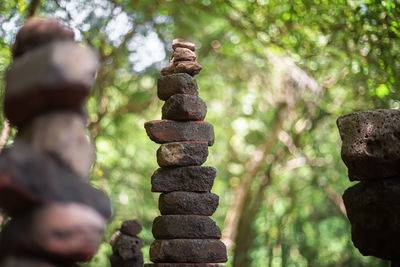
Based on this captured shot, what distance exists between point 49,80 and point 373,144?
3871 millimetres

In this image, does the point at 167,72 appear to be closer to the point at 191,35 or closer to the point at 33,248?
the point at 33,248

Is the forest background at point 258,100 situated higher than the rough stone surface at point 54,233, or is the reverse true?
the forest background at point 258,100

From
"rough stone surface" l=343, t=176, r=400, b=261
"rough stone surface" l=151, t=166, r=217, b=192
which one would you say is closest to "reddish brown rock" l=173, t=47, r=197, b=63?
"rough stone surface" l=151, t=166, r=217, b=192

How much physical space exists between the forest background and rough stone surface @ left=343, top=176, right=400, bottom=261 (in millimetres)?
3994

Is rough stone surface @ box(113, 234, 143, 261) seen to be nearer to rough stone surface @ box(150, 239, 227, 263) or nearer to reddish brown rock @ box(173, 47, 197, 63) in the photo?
rough stone surface @ box(150, 239, 227, 263)

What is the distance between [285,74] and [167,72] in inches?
320

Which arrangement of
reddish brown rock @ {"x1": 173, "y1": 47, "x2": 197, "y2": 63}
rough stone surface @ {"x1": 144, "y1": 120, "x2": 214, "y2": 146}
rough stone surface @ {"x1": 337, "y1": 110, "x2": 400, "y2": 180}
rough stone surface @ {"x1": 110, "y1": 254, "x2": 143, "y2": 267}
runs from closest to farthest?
1. rough stone surface @ {"x1": 337, "y1": 110, "x2": 400, "y2": 180}
2. rough stone surface @ {"x1": 144, "y1": 120, "x2": 214, "y2": 146}
3. reddish brown rock @ {"x1": 173, "y1": 47, "x2": 197, "y2": 63}
4. rough stone surface @ {"x1": 110, "y1": 254, "x2": 143, "y2": 267}

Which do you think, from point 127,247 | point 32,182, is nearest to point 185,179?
point 127,247

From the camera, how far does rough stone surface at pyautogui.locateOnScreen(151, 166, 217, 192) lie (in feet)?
24.7

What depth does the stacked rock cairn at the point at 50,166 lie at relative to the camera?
12.7ft

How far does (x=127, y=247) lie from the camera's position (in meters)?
9.20

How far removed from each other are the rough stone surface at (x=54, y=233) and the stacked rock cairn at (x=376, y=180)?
352 cm

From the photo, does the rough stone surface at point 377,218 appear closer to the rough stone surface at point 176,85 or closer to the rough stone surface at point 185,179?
the rough stone surface at point 185,179

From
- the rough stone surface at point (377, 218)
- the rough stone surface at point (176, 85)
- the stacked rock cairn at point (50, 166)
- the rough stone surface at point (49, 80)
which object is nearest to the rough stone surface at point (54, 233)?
the stacked rock cairn at point (50, 166)
